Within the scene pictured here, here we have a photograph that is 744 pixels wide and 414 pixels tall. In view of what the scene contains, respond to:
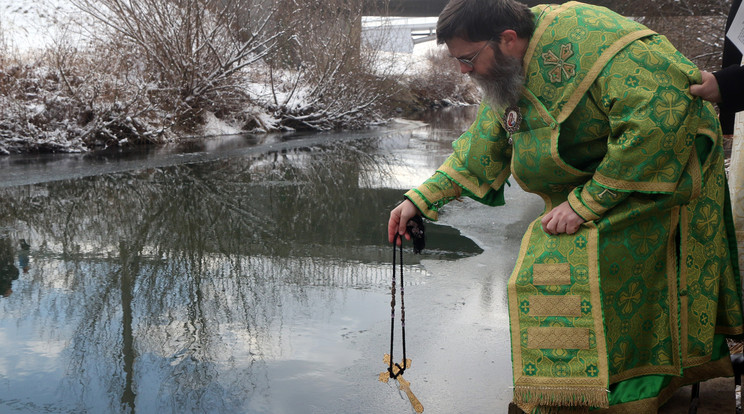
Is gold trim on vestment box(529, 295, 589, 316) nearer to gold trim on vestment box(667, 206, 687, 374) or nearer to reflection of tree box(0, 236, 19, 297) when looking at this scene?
gold trim on vestment box(667, 206, 687, 374)

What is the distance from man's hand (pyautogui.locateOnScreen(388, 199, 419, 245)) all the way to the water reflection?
2.75 ft

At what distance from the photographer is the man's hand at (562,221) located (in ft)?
8.19

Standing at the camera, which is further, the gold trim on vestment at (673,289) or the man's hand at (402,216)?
the man's hand at (402,216)

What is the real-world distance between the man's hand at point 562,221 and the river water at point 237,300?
0.94m

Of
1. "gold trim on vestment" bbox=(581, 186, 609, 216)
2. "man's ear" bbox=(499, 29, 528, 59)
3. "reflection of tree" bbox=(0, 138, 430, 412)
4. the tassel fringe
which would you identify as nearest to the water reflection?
"reflection of tree" bbox=(0, 138, 430, 412)

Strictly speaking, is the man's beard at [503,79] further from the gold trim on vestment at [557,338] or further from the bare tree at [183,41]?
the bare tree at [183,41]

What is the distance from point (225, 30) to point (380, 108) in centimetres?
869

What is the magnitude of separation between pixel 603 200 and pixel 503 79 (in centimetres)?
54

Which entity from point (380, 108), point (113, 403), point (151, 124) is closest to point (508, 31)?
point (113, 403)

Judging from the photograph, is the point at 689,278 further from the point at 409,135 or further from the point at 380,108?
the point at 380,108

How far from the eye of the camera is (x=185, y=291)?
468 cm

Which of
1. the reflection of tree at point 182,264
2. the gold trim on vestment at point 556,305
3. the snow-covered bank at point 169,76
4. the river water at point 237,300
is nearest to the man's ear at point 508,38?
the gold trim on vestment at point 556,305

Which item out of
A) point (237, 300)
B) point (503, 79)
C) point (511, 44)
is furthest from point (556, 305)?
point (237, 300)

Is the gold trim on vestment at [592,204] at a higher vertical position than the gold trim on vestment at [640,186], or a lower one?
lower
